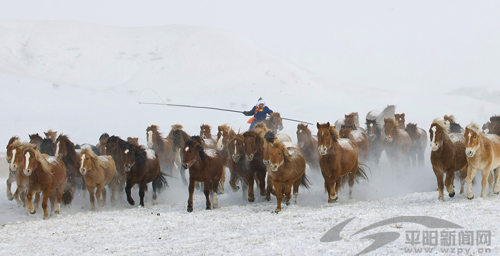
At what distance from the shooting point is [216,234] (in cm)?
951

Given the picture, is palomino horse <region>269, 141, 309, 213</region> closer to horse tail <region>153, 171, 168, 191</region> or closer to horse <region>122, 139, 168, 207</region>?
horse <region>122, 139, 168, 207</region>

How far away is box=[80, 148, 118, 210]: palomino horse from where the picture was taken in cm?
1380

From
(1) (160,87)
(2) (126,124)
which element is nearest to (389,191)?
(2) (126,124)

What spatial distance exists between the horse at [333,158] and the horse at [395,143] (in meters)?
5.54

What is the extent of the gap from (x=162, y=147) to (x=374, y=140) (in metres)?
7.96

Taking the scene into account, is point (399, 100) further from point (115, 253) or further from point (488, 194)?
point (115, 253)

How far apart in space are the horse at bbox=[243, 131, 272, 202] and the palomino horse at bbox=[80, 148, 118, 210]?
157 inches

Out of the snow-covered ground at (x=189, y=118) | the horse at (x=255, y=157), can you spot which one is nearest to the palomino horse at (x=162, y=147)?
the snow-covered ground at (x=189, y=118)

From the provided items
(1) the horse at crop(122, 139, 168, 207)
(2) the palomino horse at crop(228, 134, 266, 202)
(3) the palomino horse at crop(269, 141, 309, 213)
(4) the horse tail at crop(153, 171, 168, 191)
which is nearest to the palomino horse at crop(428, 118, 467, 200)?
(3) the palomino horse at crop(269, 141, 309, 213)

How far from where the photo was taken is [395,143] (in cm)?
1950

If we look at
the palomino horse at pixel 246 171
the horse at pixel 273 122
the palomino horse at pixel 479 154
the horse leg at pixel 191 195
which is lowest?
the horse leg at pixel 191 195

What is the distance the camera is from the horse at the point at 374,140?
19.9m

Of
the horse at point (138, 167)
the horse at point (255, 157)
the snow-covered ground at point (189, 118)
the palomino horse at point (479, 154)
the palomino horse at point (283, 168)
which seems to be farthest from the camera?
the horse at point (138, 167)

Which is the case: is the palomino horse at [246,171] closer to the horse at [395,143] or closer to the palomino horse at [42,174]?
the palomino horse at [42,174]
